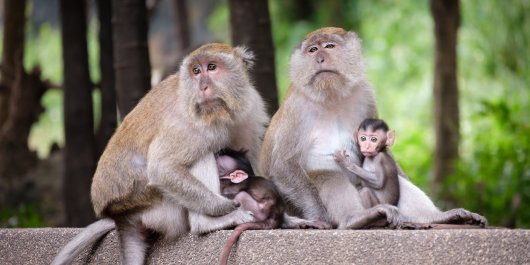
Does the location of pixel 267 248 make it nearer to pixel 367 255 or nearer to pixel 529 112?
pixel 367 255

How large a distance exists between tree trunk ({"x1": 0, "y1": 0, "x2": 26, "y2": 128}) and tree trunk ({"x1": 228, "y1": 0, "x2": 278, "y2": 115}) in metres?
3.52

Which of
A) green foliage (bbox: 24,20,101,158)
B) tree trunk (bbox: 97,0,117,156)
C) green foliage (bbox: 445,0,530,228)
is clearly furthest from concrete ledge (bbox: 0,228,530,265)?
green foliage (bbox: 24,20,101,158)

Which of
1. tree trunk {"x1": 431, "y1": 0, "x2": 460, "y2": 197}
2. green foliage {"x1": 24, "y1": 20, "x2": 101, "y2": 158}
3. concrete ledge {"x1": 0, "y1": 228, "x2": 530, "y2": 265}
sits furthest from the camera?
green foliage {"x1": 24, "y1": 20, "x2": 101, "y2": 158}

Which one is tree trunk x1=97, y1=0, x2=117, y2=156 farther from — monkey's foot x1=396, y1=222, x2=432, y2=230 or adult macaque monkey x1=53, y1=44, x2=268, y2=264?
monkey's foot x1=396, y1=222, x2=432, y2=230

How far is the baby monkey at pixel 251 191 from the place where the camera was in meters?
4.85

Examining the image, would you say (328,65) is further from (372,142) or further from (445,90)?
(445,90)

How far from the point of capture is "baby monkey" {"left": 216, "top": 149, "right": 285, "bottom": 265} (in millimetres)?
4848

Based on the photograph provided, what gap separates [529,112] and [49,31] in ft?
40.2

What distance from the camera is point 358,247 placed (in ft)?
13.7

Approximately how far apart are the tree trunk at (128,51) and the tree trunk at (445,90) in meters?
4.10

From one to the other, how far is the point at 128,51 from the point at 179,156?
221cm

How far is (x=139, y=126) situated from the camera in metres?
5.20

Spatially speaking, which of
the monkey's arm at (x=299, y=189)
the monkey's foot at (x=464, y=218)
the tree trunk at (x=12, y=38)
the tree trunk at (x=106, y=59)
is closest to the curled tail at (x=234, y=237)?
the monkey's arm at (x=299, y=189)

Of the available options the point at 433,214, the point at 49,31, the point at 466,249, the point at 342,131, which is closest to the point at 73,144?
the point at 342,131
